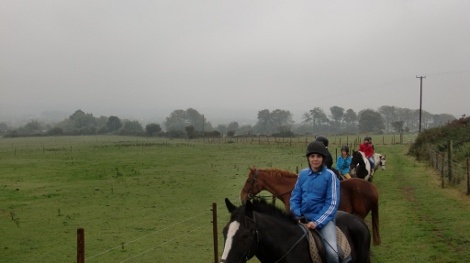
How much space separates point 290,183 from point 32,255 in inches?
310

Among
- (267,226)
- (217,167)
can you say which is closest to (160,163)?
(217,167)

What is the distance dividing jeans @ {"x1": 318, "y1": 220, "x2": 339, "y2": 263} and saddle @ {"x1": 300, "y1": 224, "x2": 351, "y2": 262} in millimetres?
43

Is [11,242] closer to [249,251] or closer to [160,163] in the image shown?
[249,251]

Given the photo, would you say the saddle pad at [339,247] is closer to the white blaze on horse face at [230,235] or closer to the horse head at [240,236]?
the horse head at [240,236]

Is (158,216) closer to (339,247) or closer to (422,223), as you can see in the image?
(422,223)

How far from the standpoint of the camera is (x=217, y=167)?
34062mm

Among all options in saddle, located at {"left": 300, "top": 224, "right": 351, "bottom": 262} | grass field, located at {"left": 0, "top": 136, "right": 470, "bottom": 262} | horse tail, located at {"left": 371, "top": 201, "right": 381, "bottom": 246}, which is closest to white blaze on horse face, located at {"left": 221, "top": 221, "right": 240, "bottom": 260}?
saddle, located at {"left": 300, "top": 224, "right": 351, "bottom": 262}

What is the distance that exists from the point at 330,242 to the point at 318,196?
0.51 meters

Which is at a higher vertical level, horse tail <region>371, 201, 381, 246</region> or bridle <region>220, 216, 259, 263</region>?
bridle <region>220, 216, 259, 263</region>

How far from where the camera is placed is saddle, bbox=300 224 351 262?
4516mm

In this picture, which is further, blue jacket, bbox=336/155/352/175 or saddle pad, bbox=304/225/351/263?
blue jacket, bbox=336/155/352/175

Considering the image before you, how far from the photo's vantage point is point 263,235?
4.21m

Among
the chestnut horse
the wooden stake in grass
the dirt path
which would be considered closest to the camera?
the chestnut horse

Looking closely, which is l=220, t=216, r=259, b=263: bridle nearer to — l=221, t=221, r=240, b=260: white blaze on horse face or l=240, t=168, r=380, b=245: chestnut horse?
l=221, t=221, r=240, b=260: white blaze on horse face
